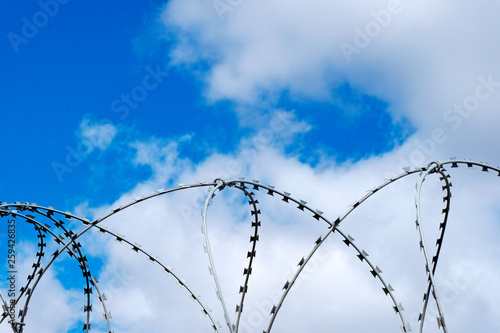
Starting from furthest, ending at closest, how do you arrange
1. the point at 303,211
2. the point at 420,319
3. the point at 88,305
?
1. the point at 88,305
2. the point at 420,319
3. the point at 303,211

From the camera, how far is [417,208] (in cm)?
1783

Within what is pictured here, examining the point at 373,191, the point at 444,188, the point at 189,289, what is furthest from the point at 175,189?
the point at 444,188

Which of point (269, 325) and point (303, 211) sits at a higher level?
point (303, 211)

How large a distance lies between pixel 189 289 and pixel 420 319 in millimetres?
6376

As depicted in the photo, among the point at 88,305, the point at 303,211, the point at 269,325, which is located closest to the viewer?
the point at 269,325

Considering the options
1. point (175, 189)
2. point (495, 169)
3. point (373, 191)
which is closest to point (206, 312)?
point (175, 189)

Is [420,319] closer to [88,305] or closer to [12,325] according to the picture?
[88,305]

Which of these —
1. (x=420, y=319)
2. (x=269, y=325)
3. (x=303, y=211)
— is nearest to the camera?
(x=269, y=325)

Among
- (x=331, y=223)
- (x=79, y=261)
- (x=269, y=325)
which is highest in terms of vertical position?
(x=79, y=261)

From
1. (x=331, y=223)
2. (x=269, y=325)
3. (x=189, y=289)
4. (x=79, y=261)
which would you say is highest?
(x=79, y=261)

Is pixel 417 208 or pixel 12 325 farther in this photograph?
pixel 12 325

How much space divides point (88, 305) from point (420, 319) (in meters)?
9.33

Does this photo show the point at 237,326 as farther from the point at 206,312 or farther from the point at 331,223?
the point at 331,223

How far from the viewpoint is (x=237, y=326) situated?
1680 centimetres
